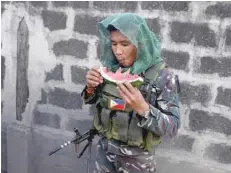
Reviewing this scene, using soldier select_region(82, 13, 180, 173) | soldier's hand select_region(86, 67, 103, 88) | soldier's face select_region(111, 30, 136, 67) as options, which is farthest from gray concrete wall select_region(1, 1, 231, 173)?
soldier's hand select_region(86, 67, 103, 88)

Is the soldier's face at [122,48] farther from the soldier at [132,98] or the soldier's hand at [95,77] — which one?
the soldier's hand at [95,77]

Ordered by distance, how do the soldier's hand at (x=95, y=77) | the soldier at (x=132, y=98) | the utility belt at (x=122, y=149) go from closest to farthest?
the soldier at (x=132, y=98) < the soldier's hand at (x=95, y=77) < the utility belt at (x=122, y=149)

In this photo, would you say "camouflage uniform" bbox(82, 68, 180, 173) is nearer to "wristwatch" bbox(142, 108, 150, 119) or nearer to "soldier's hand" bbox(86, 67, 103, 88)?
"wristwatch" bbox(142, 108, 150, 119)

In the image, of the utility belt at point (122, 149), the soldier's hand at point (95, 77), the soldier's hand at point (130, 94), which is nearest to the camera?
the soldier's hand at point (130, 94)

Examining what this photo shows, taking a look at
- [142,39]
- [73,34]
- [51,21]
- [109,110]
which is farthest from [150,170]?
[51,21]

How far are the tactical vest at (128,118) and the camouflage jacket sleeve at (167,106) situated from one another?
4 cm

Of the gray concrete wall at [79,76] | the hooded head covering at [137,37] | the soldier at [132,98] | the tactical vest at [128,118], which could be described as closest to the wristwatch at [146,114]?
the soldier at [132,98]

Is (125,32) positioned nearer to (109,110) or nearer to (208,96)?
(109,110)

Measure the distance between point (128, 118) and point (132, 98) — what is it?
0.31m

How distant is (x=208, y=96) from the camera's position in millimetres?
2975

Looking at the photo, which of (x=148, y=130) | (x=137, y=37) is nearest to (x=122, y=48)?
(x=137, y=37)

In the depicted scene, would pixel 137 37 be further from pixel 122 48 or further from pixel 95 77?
pixel 95 77

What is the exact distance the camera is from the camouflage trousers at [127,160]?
2.41 m

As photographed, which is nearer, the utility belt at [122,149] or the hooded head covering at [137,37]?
the hooded head covering at [137,37]
